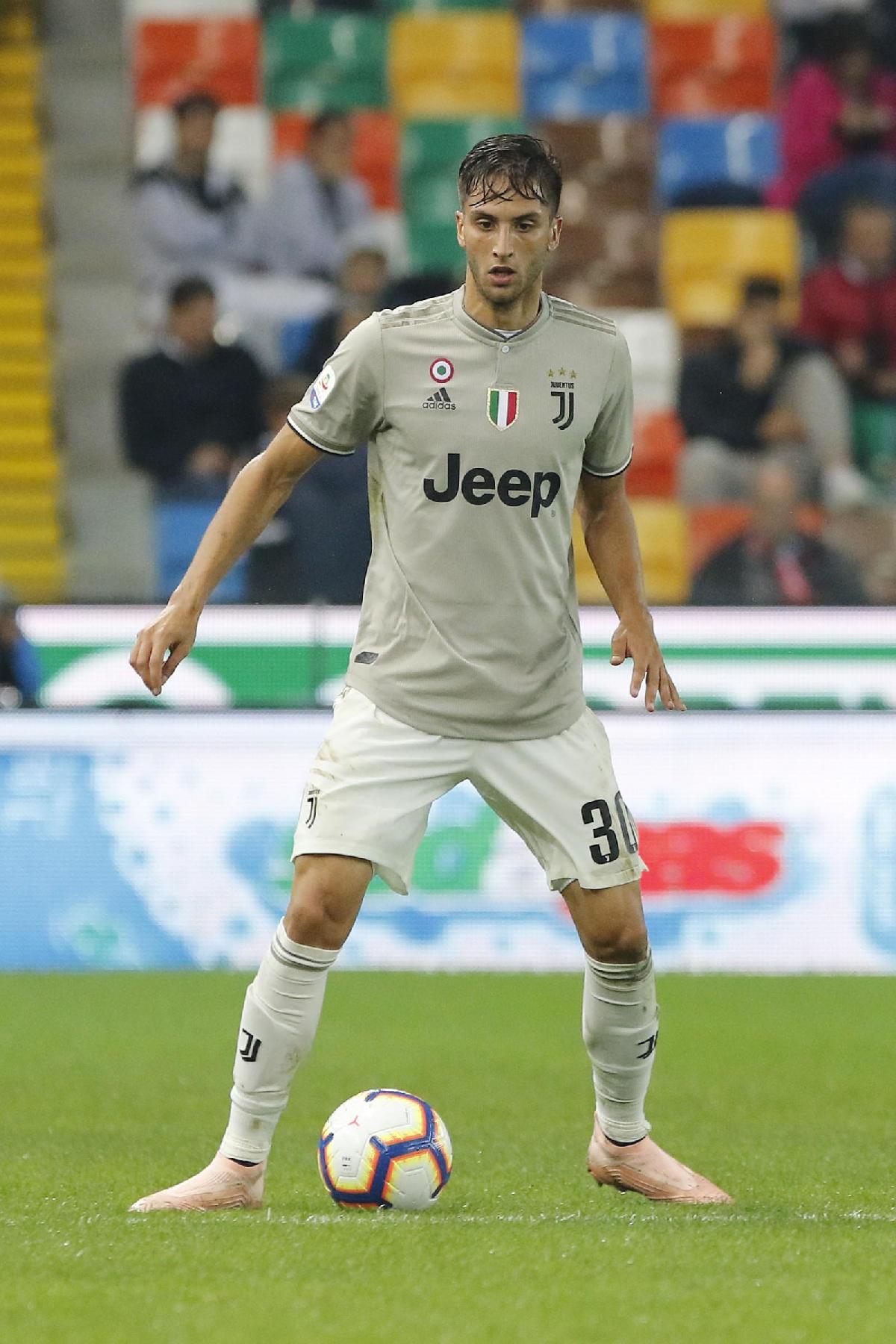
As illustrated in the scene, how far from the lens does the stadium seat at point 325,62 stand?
650 inches

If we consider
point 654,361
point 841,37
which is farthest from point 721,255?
point 841,37

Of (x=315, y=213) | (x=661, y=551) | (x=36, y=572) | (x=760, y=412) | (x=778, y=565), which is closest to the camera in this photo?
(x=778, y=565)

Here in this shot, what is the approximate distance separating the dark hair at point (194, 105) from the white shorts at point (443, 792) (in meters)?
10.5

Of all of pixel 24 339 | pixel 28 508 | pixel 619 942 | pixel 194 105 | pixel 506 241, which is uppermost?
pixel 506 241

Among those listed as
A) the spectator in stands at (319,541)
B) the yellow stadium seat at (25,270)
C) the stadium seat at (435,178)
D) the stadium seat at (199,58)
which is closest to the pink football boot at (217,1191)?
the spectator in stands at (319,541)

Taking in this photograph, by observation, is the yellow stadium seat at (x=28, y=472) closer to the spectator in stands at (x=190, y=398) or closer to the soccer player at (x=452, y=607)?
the spectator in stands at (x=190, y=398)

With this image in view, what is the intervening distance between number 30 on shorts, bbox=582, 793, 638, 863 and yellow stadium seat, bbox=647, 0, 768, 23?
13169 millimetres

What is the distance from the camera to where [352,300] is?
558 inches

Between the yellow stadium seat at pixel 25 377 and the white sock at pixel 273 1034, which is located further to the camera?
the yellow stadium seat at pixel 25 377

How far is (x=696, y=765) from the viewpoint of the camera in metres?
10.1

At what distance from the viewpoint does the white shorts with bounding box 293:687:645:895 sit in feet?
15.2

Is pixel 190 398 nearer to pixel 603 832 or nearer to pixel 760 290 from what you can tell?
pixel 760 290

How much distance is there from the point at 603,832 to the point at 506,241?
1192 mm

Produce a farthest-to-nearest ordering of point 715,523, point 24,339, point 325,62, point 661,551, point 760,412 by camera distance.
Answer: point 325,62 < point 24,339 < point 760,412 < point 661,551 < point 715,523
